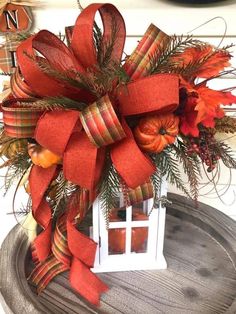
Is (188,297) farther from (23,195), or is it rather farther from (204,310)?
(23,195)

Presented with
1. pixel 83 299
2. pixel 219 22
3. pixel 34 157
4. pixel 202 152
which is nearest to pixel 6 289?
pixel 83 299

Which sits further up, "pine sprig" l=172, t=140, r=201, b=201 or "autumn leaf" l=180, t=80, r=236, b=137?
"autumn leaf" l=180, t=80, r=236, b=137

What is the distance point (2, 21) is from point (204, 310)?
→ 0.79 meters

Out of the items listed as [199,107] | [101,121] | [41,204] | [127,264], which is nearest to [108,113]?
[101,121]

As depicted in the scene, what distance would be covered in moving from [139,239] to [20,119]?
299 mm

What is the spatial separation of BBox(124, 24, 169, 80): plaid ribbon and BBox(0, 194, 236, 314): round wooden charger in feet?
1.14

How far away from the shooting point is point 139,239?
72 cm

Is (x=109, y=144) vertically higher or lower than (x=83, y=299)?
higher

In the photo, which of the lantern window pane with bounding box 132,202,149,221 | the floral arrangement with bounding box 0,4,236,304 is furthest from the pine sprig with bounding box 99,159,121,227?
the lantern window pane with bounding box 132,202,149,221

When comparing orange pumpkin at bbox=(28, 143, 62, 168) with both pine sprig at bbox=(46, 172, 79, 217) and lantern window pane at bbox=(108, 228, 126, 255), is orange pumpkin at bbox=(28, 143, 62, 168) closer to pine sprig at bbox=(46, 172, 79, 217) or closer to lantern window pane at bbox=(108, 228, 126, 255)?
pine sprig at bbox=(46, 172, 79, 217)

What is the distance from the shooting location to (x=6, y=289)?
2.14 feet

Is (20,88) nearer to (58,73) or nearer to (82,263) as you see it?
(58,73)

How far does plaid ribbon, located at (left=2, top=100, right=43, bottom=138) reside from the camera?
1.82ft

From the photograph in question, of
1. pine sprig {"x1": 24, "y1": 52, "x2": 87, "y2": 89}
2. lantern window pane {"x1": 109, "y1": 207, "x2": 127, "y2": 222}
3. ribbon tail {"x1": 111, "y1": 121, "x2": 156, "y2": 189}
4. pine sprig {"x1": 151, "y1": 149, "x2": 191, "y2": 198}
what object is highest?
pine sprig {"x1": 24, "y1": 52, "x2": 87, "y2": 89}
